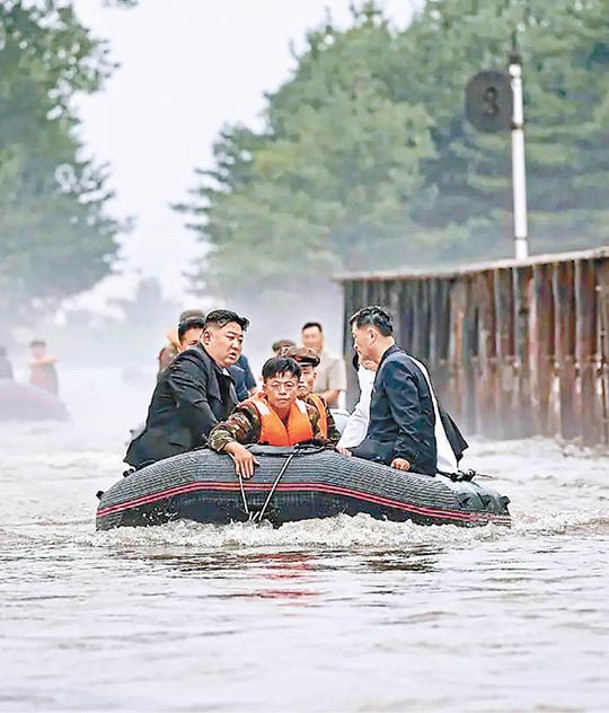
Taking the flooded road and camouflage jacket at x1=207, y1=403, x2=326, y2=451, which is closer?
the flooded road

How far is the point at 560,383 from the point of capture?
1178 inches

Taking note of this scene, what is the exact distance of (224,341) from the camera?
602 inches

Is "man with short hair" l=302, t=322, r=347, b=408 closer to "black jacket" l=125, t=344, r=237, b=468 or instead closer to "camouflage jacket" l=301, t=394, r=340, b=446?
"camouflage jacket" l=301, t=394, r=340, b=446

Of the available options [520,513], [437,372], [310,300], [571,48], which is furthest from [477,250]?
[520,513]

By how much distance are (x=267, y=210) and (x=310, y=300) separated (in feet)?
26.1

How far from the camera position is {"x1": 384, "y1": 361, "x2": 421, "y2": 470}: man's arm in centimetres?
1508

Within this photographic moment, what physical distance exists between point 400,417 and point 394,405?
0.09 metres

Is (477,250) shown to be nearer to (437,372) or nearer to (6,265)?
(6,265)

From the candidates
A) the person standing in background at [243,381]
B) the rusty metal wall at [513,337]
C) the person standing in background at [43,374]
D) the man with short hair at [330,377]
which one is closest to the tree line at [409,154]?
the person standing in background at [43,374]

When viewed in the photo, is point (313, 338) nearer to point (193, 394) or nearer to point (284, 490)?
point (193, 394)

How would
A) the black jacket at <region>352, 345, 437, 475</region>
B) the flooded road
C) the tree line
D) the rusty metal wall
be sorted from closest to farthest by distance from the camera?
the flooded road
the black jacket at <region>352, 345, 437, 475</region>
the rusty metal wall
the tree line

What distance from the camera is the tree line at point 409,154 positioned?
7944 centimetres

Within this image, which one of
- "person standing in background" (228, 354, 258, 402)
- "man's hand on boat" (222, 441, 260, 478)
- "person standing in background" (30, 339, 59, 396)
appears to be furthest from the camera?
"person standing in background" (30, 339, 59, 396)

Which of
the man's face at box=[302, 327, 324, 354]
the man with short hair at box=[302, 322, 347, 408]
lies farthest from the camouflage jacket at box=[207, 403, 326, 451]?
the man with short hair at box=[302, 322, 347, 408]
